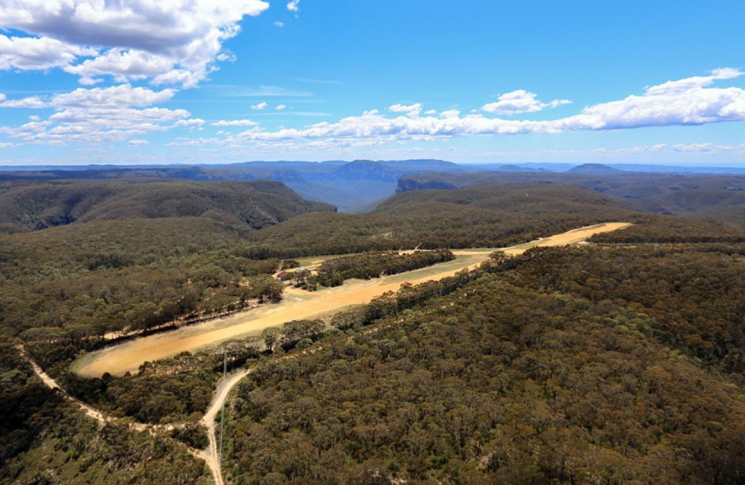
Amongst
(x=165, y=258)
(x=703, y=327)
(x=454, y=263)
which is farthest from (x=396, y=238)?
(x=703, y=327)

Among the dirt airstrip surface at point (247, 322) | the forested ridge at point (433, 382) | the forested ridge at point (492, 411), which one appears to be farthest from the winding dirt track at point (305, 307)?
the forested ridge at point (492, 411)

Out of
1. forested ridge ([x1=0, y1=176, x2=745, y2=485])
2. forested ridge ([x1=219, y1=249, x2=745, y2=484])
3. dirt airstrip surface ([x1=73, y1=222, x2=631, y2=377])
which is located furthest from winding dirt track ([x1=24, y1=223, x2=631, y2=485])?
forested ridge ([x1=219, y1=249, x2=745, y2=484])

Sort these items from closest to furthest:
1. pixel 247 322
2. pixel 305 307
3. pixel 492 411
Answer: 1. pixel 492 411
2. pixel 247 322
3. pixel 305 307

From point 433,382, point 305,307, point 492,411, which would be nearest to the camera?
point 492,411

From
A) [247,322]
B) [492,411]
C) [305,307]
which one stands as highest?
[492,411]

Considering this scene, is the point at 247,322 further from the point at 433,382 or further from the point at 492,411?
the point at 492,411

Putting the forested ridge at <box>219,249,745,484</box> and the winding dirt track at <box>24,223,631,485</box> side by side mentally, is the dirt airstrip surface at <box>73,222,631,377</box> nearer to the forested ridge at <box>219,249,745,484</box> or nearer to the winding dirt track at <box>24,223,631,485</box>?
the winding dirt track at <box>24,223,631,485</box>

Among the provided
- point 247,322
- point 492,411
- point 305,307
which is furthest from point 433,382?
point 247,322
